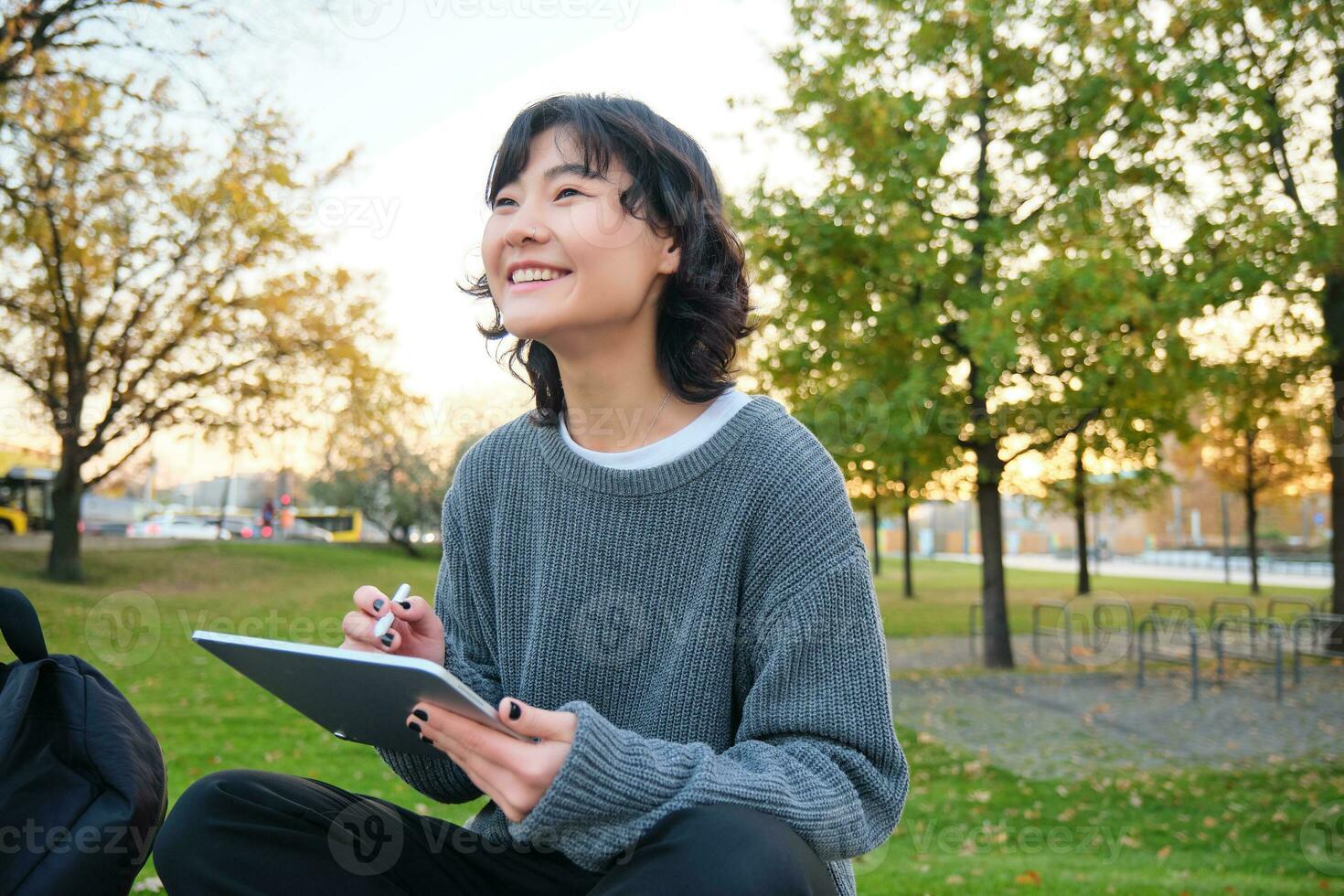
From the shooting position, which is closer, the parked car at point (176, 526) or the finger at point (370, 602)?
the finger at point (370, 602)

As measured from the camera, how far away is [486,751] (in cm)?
147

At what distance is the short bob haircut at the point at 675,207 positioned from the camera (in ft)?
6.77

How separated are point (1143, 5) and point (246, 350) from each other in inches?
522

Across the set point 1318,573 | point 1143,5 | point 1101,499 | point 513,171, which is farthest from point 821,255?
point 1318,573

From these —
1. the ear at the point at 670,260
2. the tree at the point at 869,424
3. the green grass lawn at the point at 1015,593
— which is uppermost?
the tree at the point at 869,424

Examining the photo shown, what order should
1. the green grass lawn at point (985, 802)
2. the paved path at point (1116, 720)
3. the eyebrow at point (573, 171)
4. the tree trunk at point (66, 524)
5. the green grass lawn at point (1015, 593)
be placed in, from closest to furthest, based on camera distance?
the eyebrow at point (573, 171), the green grass lawn at point (985, 802), the paved path at point (1116, 720), the tree trunk at point (66, 524), the green grass lawn at point (1015, 593)

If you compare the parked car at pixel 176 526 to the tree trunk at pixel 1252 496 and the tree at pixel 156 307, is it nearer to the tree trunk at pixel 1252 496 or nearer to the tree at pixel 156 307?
the tree at pixel 156 307

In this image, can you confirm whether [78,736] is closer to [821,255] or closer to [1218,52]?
[821,255]

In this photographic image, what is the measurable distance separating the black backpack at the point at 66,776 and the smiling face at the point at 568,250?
0.91m

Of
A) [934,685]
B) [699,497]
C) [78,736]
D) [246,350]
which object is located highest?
[246,350]

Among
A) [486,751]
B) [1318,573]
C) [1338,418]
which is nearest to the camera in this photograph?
[486,751]

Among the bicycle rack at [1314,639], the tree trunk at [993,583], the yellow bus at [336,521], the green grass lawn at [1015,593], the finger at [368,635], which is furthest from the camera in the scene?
the yellow bus at [336,521]

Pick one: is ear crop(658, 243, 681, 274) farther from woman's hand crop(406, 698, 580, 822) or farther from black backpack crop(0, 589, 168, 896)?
black backpack crop(0, 589, 168, 896)

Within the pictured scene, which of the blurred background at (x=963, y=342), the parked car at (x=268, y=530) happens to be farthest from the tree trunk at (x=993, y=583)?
the parked car at (x=268, y=530)
